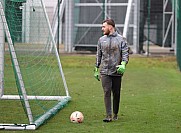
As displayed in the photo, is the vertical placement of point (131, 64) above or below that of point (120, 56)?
below

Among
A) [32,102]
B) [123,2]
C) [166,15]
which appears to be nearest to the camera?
[32,102]

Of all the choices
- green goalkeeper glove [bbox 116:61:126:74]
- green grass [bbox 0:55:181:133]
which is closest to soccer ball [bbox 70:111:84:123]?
green grass [bbox 0:55:181:133]

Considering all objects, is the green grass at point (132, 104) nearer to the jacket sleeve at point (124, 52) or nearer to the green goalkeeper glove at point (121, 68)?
the green goalkeeper glove at point (121, 68)

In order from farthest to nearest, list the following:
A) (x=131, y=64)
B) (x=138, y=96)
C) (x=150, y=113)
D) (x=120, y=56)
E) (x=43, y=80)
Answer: (x=131, y=64) → (x=43, y=80) → (x=138, y=96) → (x=150, y=113) → (x=120, y=56)

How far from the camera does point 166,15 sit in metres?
31.0

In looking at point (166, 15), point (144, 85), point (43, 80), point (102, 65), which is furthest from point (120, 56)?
point (166, 15)

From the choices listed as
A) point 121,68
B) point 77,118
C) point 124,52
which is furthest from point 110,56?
point 77,118

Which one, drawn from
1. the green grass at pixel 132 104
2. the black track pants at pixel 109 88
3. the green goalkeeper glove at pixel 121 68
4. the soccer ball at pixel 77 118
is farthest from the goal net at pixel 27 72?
the green goalkeeper glove at pixel 121 68

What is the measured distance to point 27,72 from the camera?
1307 centimetres

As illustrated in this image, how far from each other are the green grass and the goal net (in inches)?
11.9

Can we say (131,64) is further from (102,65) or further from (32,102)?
(102,65)

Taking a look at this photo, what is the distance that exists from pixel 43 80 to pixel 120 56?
5463mm

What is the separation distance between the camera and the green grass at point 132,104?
8.94 metres

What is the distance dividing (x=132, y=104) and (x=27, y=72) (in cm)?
267
